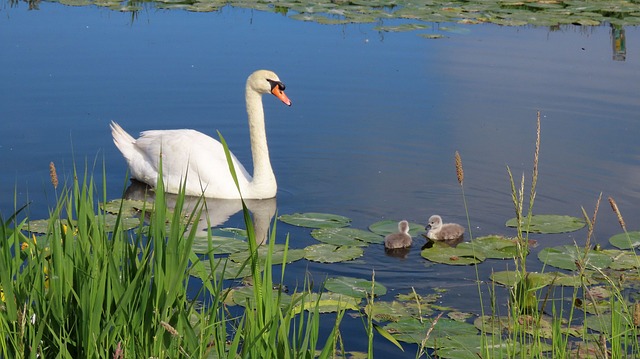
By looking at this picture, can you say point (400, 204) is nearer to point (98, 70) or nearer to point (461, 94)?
point (461, 94)

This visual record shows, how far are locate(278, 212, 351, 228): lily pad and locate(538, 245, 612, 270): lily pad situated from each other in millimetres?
1373

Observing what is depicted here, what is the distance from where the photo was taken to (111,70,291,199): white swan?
8016 mm

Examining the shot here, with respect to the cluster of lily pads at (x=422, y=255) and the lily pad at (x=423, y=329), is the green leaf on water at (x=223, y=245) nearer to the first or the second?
the cluster of lily pads at (x=422, y=255)

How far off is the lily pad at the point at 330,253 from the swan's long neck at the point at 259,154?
1.40 m

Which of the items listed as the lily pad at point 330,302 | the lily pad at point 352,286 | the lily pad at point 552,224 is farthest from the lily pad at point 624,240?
the lily pad at point 330,302

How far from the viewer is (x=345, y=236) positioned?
22.6 ft

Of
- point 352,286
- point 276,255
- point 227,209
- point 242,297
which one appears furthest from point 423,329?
point 227,209

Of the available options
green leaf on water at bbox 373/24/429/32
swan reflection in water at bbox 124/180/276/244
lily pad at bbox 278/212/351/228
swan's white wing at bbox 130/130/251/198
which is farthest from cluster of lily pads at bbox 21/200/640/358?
green leaf on water at bbox 373/24/429/32

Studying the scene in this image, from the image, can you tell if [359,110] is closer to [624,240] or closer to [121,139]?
[121,139]

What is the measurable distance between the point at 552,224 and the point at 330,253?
169 centimetres

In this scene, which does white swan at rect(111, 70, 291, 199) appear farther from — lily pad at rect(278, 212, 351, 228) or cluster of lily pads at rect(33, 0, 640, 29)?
cluster of lily pads at rect(33, 0, 640, 29)

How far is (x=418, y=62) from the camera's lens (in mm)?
13188

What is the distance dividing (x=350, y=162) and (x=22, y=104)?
3.38 metres

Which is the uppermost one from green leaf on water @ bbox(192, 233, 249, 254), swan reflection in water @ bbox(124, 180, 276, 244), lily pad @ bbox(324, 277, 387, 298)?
lily pad @ bbox(324, 277, 387, 298)
